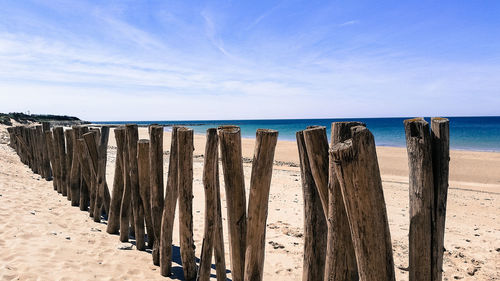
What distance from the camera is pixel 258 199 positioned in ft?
8.77

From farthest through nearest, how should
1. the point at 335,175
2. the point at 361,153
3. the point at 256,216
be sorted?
the point at 256,216
the point at 335,175
the point at 361,153

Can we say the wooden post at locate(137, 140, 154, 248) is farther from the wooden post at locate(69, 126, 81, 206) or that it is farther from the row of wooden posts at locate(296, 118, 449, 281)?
the wooden post at locate(69, 126, 81, 206)

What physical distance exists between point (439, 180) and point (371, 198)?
0.52 metres

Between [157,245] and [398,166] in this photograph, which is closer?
[157,245]

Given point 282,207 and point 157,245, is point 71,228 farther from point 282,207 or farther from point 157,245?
point 282,207

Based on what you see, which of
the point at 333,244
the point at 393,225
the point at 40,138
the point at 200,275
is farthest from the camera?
the point at 40,138

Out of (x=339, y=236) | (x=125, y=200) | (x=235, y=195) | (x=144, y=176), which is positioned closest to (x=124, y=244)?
(x=125, y=200)

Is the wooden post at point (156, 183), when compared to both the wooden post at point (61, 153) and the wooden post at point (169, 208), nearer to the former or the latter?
the wooden post at point (169, 208)

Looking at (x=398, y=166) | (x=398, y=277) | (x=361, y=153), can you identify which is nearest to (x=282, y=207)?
(x=398, y=277)

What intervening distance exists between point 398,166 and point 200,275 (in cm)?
1406

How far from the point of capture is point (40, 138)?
862 centimetres

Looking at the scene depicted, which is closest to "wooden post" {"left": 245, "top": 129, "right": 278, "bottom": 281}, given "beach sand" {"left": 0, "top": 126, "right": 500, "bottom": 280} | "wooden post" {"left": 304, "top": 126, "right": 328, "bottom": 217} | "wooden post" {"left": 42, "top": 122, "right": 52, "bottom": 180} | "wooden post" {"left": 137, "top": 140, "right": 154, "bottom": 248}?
"wooden post" {"left": 304, "top": 126, "right": 328, "bottom": 217}

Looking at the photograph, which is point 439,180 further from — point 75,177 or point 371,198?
point 75,177

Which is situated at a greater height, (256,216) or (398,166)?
(256,216)
